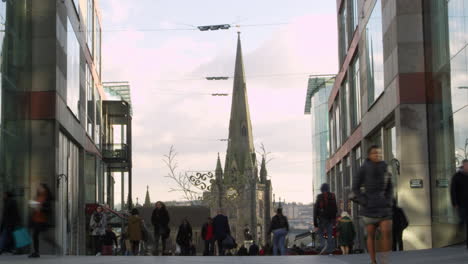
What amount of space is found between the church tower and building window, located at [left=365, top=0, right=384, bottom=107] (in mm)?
95063

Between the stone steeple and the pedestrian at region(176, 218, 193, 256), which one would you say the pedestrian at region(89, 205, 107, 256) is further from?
the stone steeple

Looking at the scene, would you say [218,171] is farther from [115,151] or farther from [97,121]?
[97,121]

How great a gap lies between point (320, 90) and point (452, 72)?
62.9 meters

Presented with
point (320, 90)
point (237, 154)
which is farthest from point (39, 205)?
point (237, 154)

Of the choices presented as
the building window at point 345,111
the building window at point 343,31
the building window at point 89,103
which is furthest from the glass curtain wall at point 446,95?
the building window at point 89,103

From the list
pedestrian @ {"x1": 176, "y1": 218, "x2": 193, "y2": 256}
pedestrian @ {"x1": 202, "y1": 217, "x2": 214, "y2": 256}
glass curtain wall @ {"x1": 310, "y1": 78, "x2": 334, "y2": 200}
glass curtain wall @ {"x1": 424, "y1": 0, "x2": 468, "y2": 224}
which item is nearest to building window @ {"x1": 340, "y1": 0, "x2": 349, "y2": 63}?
glass curtain wall @ {"x1": 424, "y1": 0, "x2": 468, "y2": 224}

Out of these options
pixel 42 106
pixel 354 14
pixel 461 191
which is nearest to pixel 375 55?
pixel 354 14

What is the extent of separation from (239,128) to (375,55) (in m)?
107

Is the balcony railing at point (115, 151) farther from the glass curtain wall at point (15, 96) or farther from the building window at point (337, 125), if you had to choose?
the glass curtain wall at point (15, 96)

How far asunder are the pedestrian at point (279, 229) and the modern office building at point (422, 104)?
6.77 feet

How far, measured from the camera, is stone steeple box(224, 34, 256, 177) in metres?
138

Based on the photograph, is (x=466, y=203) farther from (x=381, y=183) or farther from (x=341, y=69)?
(x=341, y=69)

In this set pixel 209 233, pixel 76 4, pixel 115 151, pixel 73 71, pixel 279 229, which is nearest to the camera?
pixel 279 229

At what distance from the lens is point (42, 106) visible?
29.8m
